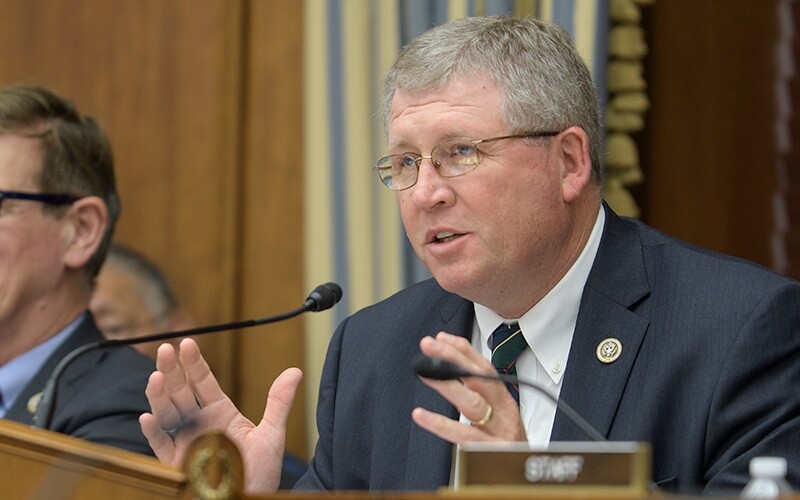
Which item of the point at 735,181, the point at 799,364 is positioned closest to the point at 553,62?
the point at 799,364

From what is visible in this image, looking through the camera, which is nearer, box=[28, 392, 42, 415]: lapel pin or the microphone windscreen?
the microphone windscreen

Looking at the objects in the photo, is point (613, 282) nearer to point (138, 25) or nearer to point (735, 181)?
point (735, 181)

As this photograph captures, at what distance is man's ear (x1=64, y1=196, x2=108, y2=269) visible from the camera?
3531 mm

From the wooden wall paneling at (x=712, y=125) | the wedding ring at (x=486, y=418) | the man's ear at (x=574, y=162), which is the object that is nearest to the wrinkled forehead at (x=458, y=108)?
the man's ear at (x=574, y=162)

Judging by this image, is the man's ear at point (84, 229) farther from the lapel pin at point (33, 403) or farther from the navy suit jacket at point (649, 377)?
the navy suit jacket at point (649, 377)

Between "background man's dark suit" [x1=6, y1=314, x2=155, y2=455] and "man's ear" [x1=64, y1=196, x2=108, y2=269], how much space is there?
0.83ft

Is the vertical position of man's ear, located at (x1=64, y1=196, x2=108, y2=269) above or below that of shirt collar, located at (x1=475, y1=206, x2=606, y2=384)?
above

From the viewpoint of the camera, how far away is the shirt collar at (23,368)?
3.39m

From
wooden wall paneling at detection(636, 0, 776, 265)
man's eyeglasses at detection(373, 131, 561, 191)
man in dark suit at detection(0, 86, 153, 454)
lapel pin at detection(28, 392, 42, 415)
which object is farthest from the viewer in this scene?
wooden wall paneling at detection(636, 0, 776, 265)

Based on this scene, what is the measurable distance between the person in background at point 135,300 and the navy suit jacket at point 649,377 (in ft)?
5.57

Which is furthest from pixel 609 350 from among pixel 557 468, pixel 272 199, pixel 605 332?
pixel 272 199

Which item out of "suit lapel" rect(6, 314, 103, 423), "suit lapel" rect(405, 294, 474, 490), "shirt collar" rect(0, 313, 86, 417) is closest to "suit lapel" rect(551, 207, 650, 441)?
"suit lapel" rect(405, 294, 474, 490)

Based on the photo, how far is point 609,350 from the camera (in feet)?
8.38

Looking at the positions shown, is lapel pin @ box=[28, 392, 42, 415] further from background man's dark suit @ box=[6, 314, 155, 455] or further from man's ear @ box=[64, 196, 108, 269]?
man's ear @ box=[64, 196, 108, 269]
